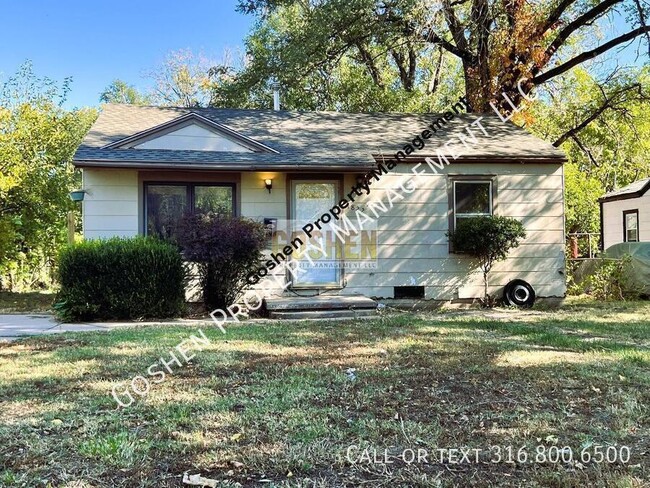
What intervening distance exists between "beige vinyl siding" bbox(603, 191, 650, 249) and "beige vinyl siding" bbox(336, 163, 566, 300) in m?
7.30

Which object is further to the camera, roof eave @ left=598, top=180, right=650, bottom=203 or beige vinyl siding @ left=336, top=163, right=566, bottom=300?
roof eave @ left=598, top=180, right=650, bottom=203

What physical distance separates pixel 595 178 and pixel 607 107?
11.3 meters

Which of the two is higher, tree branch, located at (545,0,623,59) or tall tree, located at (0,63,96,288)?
tree branch, located at (545,0,623,59)

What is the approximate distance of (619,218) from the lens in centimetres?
1678

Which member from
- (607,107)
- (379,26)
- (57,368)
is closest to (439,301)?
(57,368)

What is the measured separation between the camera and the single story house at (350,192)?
28.9 ft

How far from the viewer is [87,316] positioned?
25.4ft

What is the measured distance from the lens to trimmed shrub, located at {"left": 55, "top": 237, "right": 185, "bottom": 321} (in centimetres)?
756

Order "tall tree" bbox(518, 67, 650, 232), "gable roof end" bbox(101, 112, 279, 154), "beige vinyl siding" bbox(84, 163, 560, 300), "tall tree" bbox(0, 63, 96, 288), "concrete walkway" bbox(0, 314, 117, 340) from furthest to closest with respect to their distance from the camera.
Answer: "tall tree" bbox(518, 67, 650, 232) → "tall tree" bbox(0, 63, 96, 288) → "beige vinyl siding" bbox(84, 163, 560, 300) → "gable roof end" bbox(101, 112, 279, 154) → "concrete walkway" bbox(0, 314, 117, 340)

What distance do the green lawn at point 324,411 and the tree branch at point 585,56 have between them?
10.8 m

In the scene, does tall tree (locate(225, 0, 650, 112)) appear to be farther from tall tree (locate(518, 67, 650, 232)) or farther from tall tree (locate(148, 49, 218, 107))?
tall tree (locate(148, 49, 218, 107))

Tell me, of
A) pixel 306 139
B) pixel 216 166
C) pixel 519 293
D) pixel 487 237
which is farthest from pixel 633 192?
pixel 216 166

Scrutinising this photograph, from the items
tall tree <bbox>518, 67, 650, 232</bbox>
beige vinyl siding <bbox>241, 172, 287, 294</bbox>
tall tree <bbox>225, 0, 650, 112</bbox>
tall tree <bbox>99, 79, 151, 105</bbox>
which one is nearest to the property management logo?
beige vinyl siding <bbox>241, 172, 287, 294</bbox>

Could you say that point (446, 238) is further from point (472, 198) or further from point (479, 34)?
point (479, 34)
